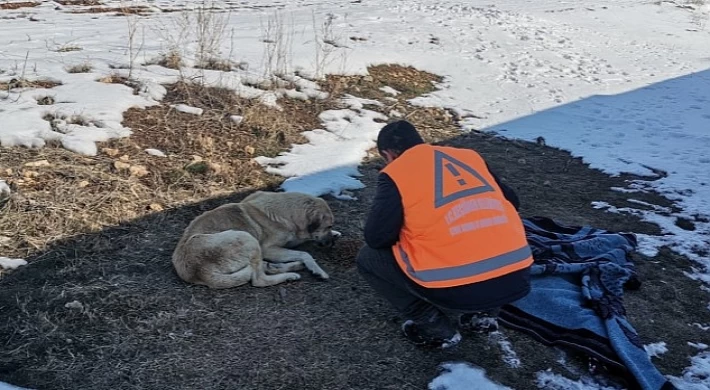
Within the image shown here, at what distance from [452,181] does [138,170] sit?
405 cm

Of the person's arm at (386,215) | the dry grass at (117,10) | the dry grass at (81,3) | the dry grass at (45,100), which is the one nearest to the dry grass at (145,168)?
the dry grass at (45,100)

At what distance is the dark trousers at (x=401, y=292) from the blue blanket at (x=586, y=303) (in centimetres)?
41

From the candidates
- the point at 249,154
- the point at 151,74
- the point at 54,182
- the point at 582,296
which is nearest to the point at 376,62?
the point at 151,74

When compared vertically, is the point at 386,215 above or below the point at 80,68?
above

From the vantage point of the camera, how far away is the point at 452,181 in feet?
12.5

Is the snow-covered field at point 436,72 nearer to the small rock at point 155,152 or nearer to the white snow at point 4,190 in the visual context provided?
the small rock at point 155,152

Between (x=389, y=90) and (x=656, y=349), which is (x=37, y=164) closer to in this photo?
(x=656, y=349)

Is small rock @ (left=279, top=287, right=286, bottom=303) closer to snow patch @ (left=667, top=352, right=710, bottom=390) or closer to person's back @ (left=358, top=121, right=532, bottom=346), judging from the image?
person's back @ (left=358, top=121, right=532, bottom=346)

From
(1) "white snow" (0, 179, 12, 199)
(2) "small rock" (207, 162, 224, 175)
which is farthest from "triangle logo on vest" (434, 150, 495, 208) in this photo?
(1) "white snow" (0, 179, 12, 199)

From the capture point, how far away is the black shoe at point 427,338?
4.40 metres

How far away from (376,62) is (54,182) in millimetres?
7393

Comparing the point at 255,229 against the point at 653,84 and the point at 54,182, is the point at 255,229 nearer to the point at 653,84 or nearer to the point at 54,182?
the point at 54,182

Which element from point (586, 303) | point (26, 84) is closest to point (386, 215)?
point (586, 303)

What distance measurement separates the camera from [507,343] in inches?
177
